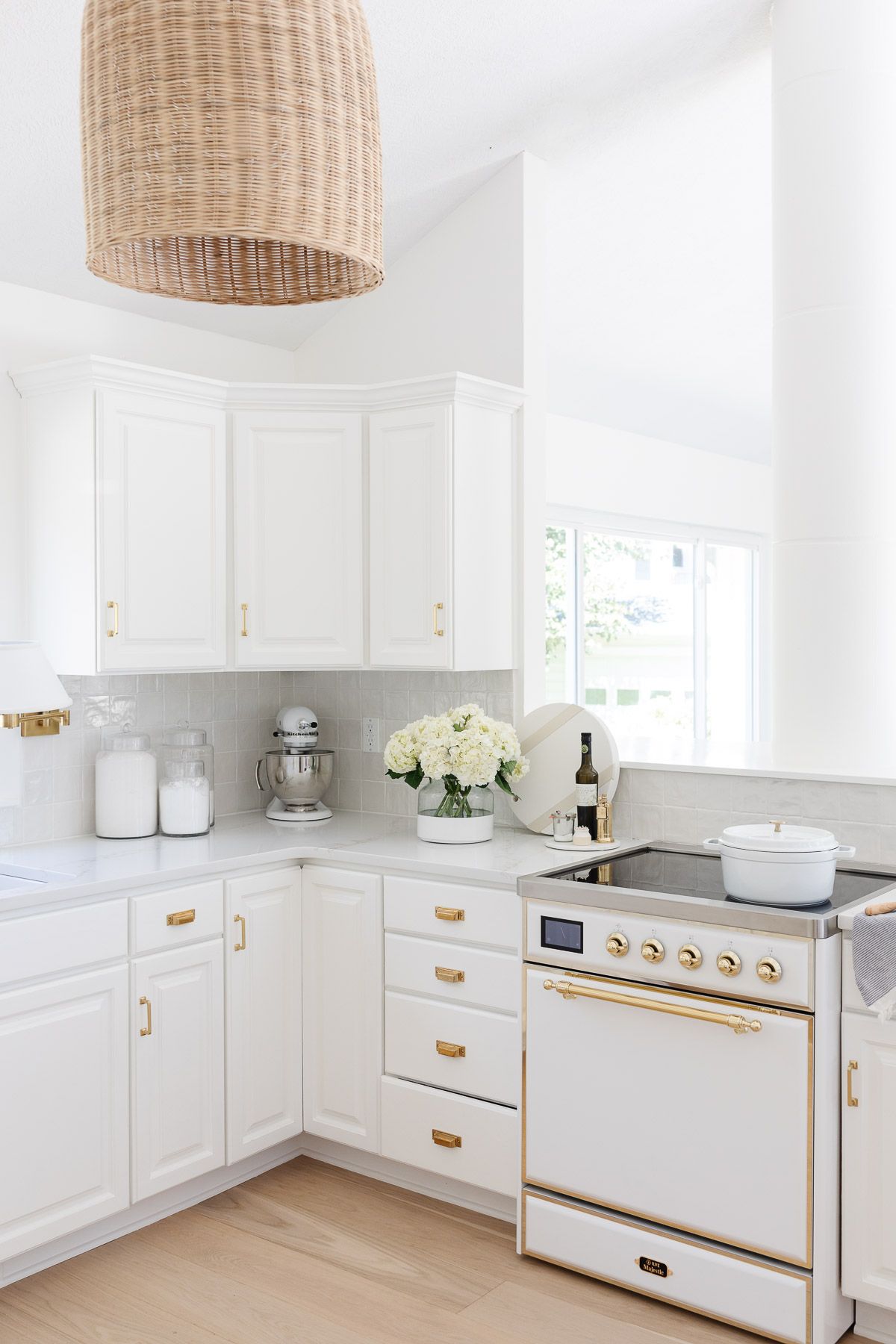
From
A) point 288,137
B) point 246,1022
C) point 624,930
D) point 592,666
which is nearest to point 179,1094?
point 246,1022

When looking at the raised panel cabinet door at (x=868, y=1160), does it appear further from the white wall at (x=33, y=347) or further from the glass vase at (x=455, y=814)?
the white wall at (x=33, y=347)

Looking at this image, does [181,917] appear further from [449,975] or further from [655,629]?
[655,629]

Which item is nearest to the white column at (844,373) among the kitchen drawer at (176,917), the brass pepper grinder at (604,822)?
the brass pepper grinder at (604,822)

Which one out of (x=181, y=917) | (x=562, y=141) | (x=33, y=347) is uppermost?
(x=562, y=141)

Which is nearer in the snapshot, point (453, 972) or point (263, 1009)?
point (453, 972)

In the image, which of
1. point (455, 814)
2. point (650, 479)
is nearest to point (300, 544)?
point (455, 814)

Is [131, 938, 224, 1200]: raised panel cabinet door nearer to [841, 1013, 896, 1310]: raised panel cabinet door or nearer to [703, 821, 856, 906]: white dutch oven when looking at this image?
[703, 821, 856, 906]: white dutch oven

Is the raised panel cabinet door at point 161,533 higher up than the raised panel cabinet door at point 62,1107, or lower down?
higher up

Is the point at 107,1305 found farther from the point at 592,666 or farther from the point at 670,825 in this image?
the point at 592,666

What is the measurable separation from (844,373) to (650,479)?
11.5 feet

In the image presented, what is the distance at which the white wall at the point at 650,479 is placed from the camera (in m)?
5.96

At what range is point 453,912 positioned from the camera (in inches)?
117

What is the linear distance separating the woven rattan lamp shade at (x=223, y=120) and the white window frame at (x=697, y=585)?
448 cm

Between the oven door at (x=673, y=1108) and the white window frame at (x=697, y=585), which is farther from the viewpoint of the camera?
the white window frame at (x=697, y=585)
